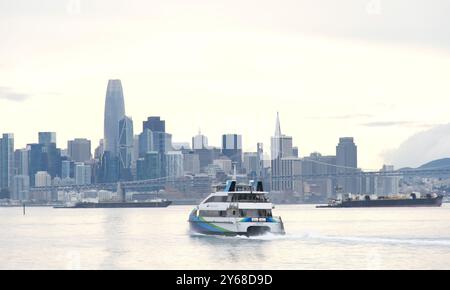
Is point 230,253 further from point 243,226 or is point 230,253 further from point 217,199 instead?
point 217,199

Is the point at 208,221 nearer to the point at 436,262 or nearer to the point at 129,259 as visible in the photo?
the point at 129,259

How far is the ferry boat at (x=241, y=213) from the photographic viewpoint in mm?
65688

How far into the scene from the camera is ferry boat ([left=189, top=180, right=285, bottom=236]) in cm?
6569

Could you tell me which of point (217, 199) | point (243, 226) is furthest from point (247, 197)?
point (217, 199)

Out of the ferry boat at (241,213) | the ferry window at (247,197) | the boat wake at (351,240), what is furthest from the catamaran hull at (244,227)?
the ferry window at (247,197)

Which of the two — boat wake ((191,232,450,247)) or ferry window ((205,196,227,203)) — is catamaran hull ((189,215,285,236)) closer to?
boat wake ((191,232,450,247))

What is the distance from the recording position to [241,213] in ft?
217

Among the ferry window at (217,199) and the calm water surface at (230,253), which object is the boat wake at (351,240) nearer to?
the calm water surface at (230,253)

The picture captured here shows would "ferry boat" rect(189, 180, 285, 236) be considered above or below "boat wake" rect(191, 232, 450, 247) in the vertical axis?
above

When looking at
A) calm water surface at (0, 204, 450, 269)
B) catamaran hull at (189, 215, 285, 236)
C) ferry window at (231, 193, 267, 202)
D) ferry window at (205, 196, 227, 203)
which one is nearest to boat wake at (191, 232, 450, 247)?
calm water surface at (0, 204, 450, 269)
